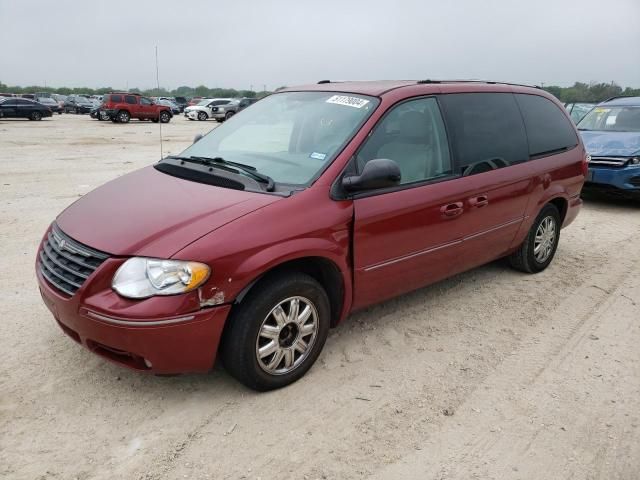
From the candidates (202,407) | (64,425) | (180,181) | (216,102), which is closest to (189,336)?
(202,407)

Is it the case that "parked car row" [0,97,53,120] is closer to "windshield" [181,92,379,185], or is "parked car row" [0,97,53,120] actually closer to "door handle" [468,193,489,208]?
"windshield" [181,92,379,185]

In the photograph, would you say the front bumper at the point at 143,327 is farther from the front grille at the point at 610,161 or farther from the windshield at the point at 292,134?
the front grille at the point at 610,161

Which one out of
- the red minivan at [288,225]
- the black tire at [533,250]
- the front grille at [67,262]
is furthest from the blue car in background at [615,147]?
the front grille at [67,262]

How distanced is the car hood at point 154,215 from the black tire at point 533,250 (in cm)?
305

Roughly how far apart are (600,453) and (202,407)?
2.14 metres

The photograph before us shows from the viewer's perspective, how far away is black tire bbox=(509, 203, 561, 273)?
505 cm

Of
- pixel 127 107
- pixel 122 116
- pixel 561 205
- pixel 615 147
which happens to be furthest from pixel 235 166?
pixel 127 107

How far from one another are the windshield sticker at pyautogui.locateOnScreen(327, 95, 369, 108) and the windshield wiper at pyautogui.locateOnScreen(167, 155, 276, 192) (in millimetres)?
813

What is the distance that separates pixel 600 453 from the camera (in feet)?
8.79

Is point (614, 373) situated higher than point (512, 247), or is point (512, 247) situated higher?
point (512, 247)

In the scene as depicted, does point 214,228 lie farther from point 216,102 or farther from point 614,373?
point 216,102

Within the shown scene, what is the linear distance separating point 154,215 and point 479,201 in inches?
97.6

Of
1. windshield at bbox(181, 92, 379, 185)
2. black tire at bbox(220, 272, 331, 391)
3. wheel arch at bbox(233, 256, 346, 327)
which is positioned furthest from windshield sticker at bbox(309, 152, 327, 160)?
black tire at bbox(220, 272, 331, 391)

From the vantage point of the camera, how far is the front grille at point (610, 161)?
8016mm
